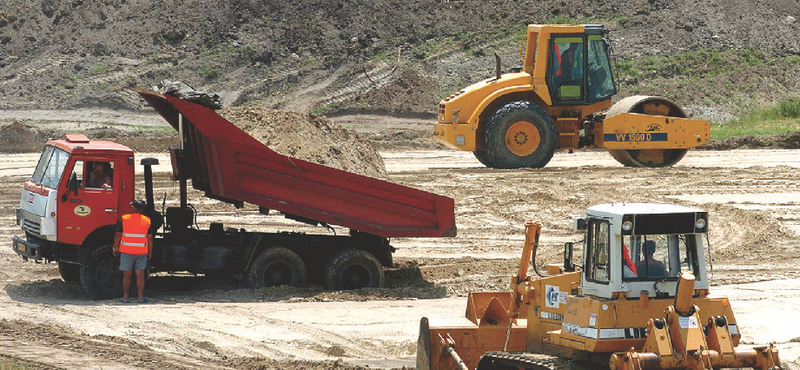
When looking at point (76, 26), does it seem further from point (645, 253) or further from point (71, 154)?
point (645, 253)

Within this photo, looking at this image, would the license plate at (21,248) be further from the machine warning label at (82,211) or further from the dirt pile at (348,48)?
the dirt pile at (348,48)

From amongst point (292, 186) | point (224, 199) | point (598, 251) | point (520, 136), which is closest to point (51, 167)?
point (224, 199)

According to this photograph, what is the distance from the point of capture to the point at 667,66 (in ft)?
111

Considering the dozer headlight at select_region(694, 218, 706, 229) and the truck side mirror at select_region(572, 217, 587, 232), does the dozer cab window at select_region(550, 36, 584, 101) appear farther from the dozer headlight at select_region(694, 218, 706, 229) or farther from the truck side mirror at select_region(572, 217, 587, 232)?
the dozer headlight at select_region(694, 218, 706, 229)

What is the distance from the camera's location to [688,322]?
7.55m

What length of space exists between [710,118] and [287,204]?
803 inches

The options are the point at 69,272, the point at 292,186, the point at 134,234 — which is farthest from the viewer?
the point at 69,272

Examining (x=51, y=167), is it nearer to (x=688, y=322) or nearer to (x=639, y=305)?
(x=639, y=305)

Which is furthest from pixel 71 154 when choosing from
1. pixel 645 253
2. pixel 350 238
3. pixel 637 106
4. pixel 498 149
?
pixel 637 106

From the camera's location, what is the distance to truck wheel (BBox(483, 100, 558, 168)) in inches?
861

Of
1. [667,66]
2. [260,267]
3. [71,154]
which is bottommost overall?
[260,267]

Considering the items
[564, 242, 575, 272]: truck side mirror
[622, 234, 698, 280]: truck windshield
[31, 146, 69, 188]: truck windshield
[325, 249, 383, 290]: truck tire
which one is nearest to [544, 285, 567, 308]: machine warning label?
[564, 242, 575, 272]: truck side mirror

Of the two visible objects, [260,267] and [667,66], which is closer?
[260,267]

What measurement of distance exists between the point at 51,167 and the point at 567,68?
1154 centimetres
